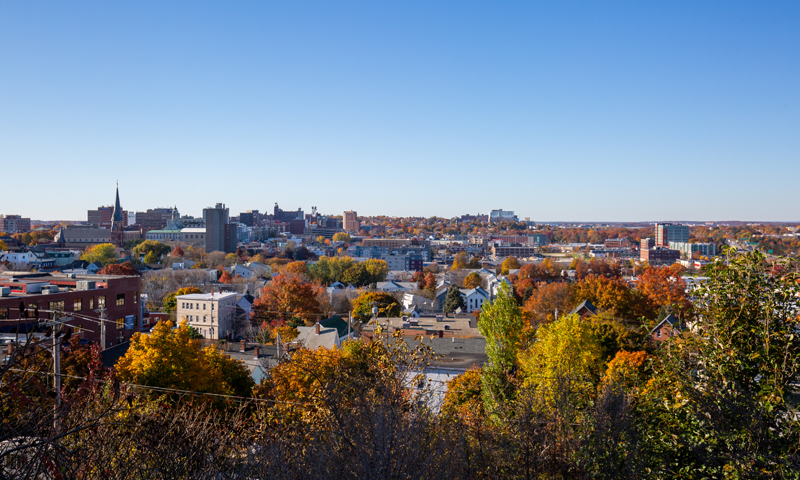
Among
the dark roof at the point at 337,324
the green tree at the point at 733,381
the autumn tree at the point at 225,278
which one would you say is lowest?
the autumn tree at the point at 225,278

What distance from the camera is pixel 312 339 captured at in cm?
2320

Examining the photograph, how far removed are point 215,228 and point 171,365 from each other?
3643 inches

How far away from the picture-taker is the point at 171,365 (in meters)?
13.5

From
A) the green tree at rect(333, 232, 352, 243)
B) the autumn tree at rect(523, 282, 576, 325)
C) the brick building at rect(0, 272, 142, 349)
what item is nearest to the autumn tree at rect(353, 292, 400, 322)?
the autumn tree at rect(523, 282, 576, 325)

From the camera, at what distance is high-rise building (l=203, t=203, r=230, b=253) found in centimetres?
10075

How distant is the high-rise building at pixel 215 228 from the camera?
100750mm

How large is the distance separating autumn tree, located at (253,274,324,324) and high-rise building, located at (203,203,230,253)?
6595cm

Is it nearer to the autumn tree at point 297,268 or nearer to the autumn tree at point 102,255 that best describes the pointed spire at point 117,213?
the autumn tree at point 102,255

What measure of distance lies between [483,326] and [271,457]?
12.2 meters

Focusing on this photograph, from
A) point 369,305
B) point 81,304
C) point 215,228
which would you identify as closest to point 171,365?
point 81,304

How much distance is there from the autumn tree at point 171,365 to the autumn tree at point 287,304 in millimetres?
20883

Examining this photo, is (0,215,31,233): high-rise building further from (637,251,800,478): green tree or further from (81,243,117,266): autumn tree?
(637,251,800,478): green tree

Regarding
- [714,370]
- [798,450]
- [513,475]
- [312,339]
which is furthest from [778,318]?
[312,339]

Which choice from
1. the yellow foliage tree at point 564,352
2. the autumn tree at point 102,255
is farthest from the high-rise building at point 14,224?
the yellow foliage tree at point 564,352
